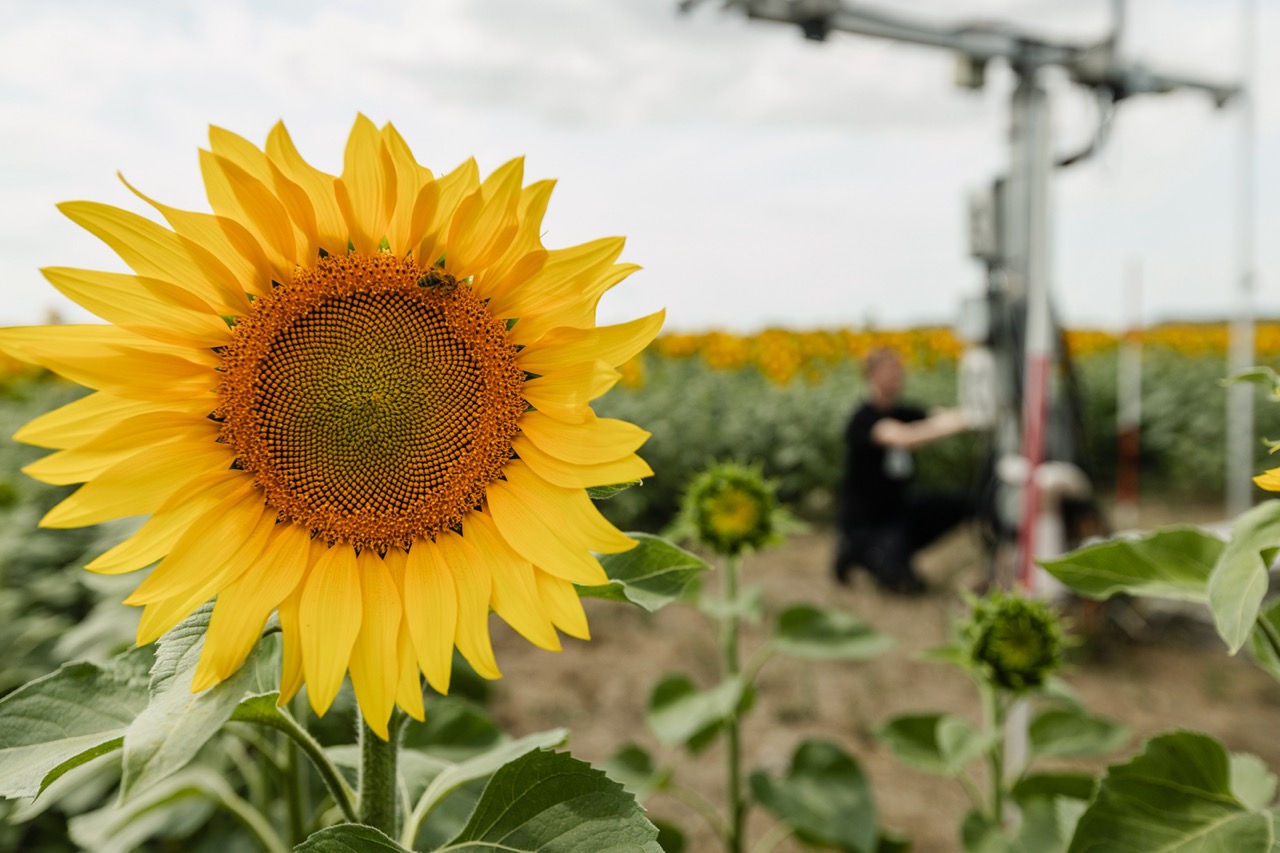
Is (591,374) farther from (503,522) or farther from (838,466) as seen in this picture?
(838,466)

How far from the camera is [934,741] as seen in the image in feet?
5.98

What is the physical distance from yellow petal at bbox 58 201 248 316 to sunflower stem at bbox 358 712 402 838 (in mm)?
374

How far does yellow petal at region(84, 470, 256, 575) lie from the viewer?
0.70 metres

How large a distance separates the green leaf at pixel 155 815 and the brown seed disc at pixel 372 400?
55 centimetres

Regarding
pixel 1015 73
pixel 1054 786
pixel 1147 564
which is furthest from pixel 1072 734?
pixel 1015 73

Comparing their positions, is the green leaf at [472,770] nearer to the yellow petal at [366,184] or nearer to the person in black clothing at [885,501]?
the yellow petal at [366,184]

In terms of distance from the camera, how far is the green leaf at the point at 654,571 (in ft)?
2.82

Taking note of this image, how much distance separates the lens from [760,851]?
211cm

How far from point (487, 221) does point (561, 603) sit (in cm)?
29

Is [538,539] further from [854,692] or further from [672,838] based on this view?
[854,692]

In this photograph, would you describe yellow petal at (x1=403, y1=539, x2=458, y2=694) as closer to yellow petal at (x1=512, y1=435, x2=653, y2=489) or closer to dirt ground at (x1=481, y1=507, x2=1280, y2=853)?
yellow petal at (x1=512, y1=435, x2=653, y2=489)

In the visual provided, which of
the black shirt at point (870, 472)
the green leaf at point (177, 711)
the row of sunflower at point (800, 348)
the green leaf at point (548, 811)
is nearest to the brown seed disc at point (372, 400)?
the green leaf at point (177, 711)

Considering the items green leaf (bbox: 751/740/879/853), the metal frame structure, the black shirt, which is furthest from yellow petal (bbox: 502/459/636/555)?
the black shirt

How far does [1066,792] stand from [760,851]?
777 mm
